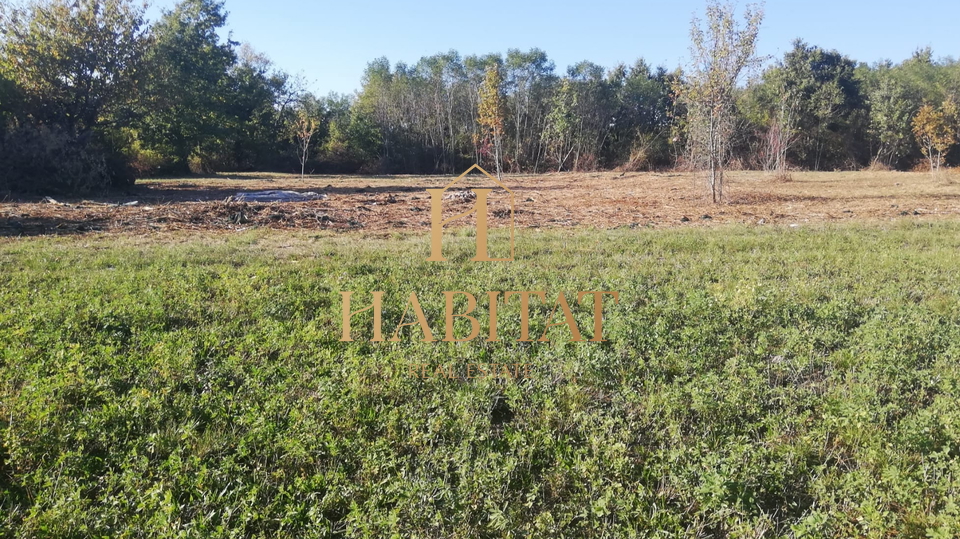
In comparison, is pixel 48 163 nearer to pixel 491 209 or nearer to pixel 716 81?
pixel 491 209

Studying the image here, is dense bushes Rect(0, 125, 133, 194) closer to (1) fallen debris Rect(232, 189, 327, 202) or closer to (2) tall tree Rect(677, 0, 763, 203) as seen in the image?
(1) fallen debris Rect(232, 189, 327, 202)

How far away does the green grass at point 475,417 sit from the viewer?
2176 mm

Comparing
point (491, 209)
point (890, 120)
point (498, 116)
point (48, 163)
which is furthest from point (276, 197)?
point (890, 120)

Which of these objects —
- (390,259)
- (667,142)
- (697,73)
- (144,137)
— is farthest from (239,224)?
(667,142)

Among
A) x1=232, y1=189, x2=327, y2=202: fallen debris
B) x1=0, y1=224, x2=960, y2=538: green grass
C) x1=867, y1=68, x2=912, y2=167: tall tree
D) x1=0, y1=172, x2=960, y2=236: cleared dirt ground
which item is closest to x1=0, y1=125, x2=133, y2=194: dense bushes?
x1=0, y1=172, x2=960, y2=236: cleared dirt ground

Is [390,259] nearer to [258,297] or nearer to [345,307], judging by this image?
[258,297]

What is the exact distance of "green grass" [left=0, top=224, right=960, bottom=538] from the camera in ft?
7.14

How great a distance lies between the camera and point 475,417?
9.23 ft

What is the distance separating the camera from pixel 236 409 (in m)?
2.87

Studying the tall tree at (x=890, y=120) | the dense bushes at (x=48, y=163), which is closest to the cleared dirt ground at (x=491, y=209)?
the dense bushes at (x=48, y=163)

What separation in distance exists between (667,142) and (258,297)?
3386 centimetres

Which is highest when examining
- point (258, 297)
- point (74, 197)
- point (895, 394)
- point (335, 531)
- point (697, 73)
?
point (697, 73)

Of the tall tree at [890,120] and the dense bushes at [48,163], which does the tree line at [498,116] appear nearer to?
the tall tree at [890,120]

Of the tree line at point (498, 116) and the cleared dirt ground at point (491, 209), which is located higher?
the tree line at point (498, 116)
